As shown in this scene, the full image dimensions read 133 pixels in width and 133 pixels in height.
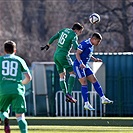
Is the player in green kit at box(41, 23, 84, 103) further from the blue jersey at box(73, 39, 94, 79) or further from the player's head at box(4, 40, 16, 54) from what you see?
the player's head at box(4, 40, 16, 54)

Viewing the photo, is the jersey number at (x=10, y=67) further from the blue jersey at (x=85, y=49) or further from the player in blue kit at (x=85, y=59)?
the blue jersey at (x=85, y=49)

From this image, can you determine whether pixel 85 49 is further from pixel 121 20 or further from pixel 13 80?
pixel 121 20

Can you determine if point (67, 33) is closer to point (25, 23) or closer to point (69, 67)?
point (69, 67)

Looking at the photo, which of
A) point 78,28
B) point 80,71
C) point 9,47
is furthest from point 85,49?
point 9,47

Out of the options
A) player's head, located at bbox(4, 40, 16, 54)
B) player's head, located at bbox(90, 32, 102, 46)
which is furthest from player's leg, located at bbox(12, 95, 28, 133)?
player's head, located at bbox(90, 32, 102, 46)

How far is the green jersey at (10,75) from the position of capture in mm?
14633

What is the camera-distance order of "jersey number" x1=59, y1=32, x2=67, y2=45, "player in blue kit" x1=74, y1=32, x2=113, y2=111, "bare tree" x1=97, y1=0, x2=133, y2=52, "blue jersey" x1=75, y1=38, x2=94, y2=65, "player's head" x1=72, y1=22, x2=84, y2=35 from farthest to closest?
"bare tree" x1=97, y1=0, x2=133, y2=52 < "jersey number" x1=59, y1=32, x2=67, y2=45 < "player's head" x1=72, y1=22, x2=84, y2=35 < "blue jersey" x1=75, y1=38, x2=94, y2=65 < "player in blue kit" x1=74, y1=32, x2=113, y2=111

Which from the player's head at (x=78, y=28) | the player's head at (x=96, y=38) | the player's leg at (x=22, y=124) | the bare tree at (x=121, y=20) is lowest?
the player's leg at (x=22, y=124)

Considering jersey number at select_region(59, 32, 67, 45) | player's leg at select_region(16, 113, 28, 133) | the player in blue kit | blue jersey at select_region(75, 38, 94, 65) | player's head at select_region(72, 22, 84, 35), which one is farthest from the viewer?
jersey number at select_region(59, 32, 67, 45)

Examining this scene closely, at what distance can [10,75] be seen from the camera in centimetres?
1465

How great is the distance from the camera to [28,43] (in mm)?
61844

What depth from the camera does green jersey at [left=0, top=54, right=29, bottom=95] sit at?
14633mm

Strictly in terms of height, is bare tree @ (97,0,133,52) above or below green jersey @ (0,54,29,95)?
above

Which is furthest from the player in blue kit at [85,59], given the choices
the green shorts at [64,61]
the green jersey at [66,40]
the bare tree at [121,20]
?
the bare tree at [121,20]
